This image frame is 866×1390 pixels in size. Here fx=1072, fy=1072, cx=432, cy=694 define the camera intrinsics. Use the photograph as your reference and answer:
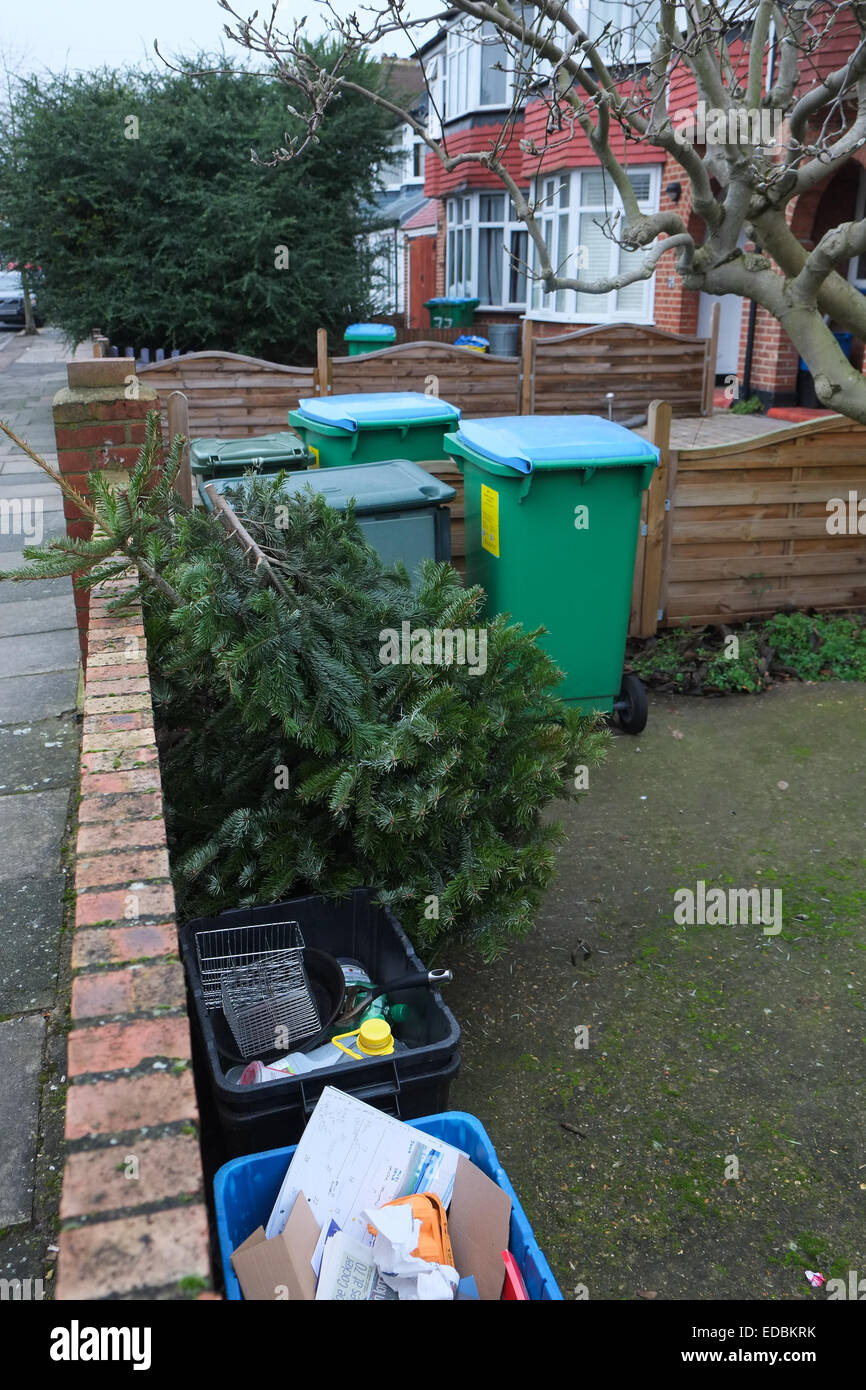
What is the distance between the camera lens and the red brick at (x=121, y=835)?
2084 mm

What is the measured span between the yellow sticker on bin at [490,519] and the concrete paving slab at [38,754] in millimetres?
2276

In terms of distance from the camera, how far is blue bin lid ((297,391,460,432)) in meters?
6.18

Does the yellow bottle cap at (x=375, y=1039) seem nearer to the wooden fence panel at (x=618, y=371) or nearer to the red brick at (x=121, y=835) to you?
the red brick at (x=121, y=835)

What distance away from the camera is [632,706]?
5.79 metres

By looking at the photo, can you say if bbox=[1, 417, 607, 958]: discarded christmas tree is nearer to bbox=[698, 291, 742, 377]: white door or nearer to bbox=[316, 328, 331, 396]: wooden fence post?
bbox=[316, 328, 331, 396]: wooden fence post

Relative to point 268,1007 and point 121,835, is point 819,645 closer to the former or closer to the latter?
point 268,1007

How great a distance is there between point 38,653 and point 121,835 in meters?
4.35

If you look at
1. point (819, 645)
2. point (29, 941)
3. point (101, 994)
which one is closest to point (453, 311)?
point (819, 645)

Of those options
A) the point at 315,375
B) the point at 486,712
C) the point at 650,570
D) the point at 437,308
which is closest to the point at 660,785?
the point at 650,570

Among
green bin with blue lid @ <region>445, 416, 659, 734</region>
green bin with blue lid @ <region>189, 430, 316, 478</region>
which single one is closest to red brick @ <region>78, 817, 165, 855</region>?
green bin with blue lid @ <region>445, 416, 659, 734</region>

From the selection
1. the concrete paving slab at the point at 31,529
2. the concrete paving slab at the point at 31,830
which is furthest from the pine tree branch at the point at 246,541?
the concrete paving slab at the point at 31,529

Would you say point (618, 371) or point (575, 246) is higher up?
point (575, 246)
